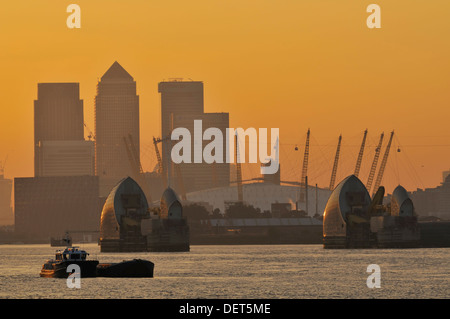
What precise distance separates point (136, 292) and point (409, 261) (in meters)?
77.9

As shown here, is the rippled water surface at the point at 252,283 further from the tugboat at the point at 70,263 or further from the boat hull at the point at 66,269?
the tugboat at the point at 70,263

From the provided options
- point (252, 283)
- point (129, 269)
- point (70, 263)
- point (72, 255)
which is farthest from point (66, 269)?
point (252, 283)

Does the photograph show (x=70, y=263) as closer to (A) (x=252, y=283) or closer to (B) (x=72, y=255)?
(B) (x=72, y=255)

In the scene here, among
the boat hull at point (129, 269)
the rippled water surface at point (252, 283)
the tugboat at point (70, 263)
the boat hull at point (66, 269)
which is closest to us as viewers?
the rippled water surface at point (252, 283)

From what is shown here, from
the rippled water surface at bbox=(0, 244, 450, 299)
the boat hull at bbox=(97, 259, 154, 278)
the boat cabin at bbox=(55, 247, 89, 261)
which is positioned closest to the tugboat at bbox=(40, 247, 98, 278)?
the boat cabin at bbox=(55, 247, 89, 261)

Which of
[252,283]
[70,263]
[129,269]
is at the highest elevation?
→ [70,263]

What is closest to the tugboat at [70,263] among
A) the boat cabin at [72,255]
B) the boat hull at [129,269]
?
the boat cabin at [72,255]

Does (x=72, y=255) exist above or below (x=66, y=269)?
above

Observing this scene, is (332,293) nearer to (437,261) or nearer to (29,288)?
(29,288)

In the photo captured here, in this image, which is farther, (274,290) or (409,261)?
(409,261)
